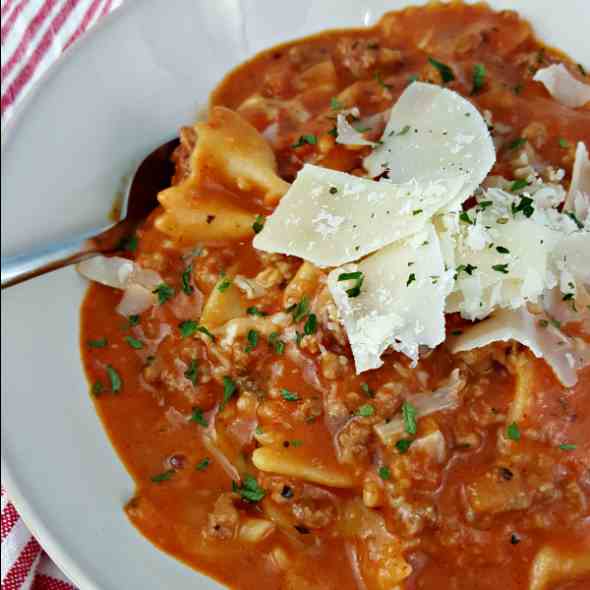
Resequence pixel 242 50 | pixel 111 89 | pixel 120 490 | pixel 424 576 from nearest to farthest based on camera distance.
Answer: pixel 424 576
pixel 120 490
pixel 111 89
pixel 242 50

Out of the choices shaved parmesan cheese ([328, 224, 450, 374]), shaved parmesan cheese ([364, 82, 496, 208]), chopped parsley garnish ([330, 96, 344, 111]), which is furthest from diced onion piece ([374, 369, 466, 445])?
chopped parsley garnish ([330, 96, 344, 111])

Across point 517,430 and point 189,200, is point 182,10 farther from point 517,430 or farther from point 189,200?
point 517,430

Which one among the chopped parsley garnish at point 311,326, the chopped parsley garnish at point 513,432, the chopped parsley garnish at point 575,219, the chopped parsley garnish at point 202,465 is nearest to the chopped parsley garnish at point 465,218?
the chopped parsley garnish at point 575,219

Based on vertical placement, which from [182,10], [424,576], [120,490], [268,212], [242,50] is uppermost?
[182,10]

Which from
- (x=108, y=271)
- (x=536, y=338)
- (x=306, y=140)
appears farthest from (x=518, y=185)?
(x=108, y=271)

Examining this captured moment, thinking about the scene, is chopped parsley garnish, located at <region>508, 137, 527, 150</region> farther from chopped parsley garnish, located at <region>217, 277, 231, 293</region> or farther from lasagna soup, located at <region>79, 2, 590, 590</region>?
chopped parsley garnish, located at <region>217, 277, 231, 293</region>

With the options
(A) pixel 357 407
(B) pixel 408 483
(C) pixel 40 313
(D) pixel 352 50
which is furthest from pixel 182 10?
(B) pixel 408 483
